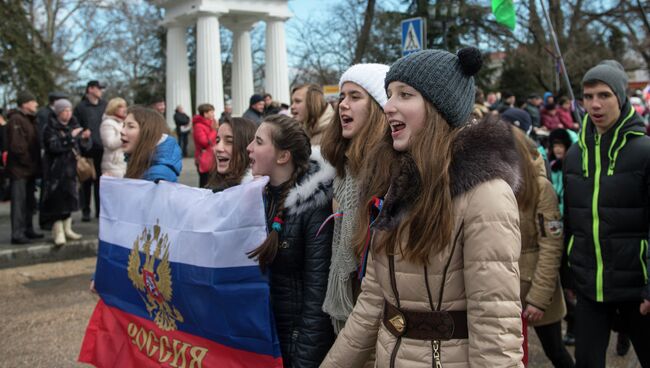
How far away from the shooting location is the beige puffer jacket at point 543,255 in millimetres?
3758

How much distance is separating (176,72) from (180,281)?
24.5 meters

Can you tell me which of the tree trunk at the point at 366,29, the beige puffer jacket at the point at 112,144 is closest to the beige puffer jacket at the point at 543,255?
the beige puffer jacket at the point at 112,144

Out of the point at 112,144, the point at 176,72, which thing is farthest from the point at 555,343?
the point at 176,72

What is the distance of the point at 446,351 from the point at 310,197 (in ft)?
3.66

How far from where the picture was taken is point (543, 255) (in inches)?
150

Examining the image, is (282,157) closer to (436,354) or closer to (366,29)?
(436,354)

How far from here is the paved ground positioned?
198 inches

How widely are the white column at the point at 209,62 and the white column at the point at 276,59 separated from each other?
2193 mm

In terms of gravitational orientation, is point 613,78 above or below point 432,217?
above

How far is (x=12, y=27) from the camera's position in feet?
64.8

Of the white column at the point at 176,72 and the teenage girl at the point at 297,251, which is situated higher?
the white column at the point at 176,72

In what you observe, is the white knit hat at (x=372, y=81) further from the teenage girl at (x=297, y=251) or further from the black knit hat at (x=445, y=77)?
the black knit hat at (x=445, y=77)

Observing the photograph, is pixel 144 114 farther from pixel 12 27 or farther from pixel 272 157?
pixel 12 27

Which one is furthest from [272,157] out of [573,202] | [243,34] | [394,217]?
[243,34]
